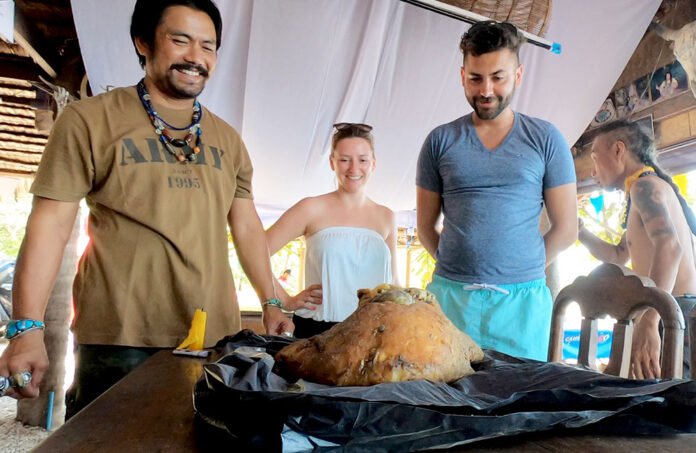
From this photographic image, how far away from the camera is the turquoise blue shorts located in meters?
1.76

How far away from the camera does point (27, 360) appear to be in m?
1.16

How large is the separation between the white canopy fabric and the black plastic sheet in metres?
2.83

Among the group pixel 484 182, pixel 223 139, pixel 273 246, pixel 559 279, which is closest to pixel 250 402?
pixel 223 139

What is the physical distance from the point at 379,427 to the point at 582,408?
0.99 ft

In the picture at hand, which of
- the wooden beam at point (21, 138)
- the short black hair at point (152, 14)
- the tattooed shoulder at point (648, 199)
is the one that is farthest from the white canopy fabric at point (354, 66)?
the wooden beam at point (21, 138)

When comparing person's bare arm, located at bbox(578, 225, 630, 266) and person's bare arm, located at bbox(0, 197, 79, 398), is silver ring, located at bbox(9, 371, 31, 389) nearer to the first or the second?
person's bare arm, located at bbox(0, 197, 79, 398)

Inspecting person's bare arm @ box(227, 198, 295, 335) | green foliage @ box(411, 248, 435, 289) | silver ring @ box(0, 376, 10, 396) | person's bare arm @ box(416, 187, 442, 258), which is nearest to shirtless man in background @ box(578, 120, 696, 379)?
person's bare arm @ box(416, 187, 442, 258)

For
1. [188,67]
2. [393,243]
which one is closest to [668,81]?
[393,243]

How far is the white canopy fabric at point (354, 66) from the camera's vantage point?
317cm

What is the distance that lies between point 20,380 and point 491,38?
1689 millimetres

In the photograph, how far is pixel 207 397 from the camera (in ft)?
2.40

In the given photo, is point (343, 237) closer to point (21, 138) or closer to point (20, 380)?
point (20, 380)

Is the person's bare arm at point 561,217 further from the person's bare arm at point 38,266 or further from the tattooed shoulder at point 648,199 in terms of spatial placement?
the person's bare arm at point 38,266

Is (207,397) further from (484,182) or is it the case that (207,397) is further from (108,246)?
(484,182)
